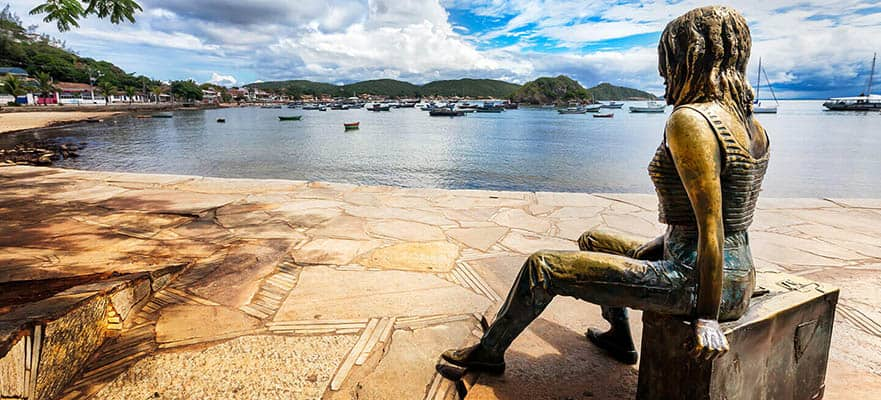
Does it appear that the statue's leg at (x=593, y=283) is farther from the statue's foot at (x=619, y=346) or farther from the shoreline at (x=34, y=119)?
the shoreline at (x=34, y=119)

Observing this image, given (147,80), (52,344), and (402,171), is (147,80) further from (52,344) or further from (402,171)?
(52,344)

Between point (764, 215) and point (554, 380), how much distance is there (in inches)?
172

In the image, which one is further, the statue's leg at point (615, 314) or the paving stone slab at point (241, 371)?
the statue's leg at point (615, 314)

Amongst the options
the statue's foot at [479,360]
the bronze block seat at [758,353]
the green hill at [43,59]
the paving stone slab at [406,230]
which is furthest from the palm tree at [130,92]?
the bronze block seat at [758,353]

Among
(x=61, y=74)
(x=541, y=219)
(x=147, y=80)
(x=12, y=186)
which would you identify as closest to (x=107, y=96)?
(x=61, y=74)

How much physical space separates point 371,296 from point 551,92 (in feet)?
441

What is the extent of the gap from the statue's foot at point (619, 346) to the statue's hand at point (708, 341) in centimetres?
79

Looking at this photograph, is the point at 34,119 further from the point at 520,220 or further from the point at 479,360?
the point at 479,360

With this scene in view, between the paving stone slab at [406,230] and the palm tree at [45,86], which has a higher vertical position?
the palm tree at [45,86]

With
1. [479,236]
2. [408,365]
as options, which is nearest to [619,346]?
[408,365]

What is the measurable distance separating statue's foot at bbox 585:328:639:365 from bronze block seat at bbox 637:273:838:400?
45 centimetres

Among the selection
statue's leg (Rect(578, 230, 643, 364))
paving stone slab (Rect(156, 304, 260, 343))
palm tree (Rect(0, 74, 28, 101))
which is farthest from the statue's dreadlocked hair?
palm tree (Rect(0, 74, 28, 101))

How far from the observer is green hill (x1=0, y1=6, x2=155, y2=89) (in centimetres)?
7300

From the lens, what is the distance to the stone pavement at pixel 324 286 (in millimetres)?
2035
